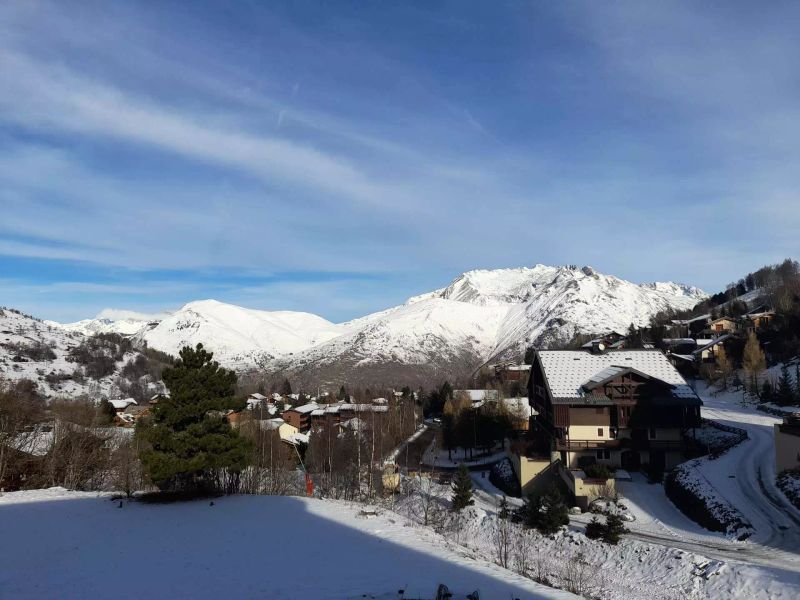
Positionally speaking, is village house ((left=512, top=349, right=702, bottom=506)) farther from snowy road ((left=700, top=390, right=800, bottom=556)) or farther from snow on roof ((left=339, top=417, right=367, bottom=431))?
snow on roof ((left=339, top=417, right=367, bottom=431))

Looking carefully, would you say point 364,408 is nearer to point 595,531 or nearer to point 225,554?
point 595,531

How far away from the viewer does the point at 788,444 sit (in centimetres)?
2905

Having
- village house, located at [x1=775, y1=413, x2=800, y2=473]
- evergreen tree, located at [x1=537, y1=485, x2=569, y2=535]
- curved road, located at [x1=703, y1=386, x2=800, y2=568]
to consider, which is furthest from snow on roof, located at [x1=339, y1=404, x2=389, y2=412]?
village house, located at [x1=775, y1=413, x2=800, y2=473]

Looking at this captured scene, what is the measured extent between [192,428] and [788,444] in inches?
1234

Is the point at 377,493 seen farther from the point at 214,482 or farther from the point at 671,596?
the point at 671,596

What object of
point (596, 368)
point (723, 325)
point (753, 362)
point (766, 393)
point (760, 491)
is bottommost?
point (760, 491)

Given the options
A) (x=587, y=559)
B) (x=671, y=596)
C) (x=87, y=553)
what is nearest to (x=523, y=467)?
(x=587, y=559)

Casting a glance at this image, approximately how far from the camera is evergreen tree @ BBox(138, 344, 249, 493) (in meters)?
23.0

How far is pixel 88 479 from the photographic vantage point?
118 ft

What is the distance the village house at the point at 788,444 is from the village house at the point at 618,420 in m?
6.67

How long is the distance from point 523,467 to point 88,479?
3027 cm

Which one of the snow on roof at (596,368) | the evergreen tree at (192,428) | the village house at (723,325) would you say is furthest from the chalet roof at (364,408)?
the village house at (723,325)

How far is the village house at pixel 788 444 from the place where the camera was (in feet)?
93.0

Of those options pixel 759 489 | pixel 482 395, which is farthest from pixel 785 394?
pixel 482 395
